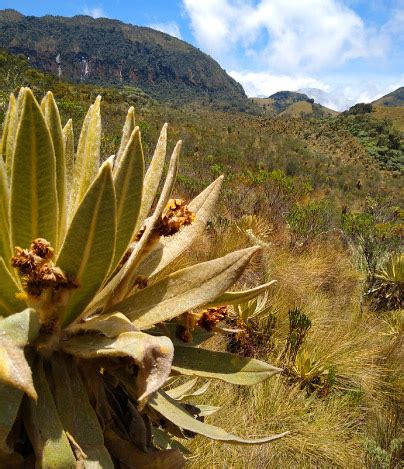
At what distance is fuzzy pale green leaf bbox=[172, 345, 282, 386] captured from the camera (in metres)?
1.07

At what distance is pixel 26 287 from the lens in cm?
83

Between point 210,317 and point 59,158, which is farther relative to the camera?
point 210,317

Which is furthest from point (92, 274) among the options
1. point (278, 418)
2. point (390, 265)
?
point (390, 265)

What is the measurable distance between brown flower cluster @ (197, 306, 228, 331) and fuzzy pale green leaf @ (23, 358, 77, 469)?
1.41 ft

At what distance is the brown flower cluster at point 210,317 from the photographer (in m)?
1.17

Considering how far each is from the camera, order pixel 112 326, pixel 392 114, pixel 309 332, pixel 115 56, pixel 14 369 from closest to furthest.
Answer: pixel 14 369
pixel 112 326
pixel 309 332
pixel 392 114
pixel 115 56

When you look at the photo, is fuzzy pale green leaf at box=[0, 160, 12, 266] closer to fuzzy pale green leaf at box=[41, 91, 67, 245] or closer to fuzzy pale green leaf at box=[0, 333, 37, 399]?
fuzzy pale green leaf at box=[41, 91, 67, 245]

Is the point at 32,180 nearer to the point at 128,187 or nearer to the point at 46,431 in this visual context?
the point at 128,187

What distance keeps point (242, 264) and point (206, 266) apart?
0.31ft

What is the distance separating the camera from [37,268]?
0.81 metres

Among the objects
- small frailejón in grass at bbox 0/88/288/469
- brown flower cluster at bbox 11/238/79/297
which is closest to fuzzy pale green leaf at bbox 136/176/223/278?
small frailejón in grass at bbox 0/88/288/469

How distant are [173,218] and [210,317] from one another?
31cm

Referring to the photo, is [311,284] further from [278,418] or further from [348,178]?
[348,178]

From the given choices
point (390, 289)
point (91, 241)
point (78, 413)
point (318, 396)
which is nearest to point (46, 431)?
point (78, 413)
